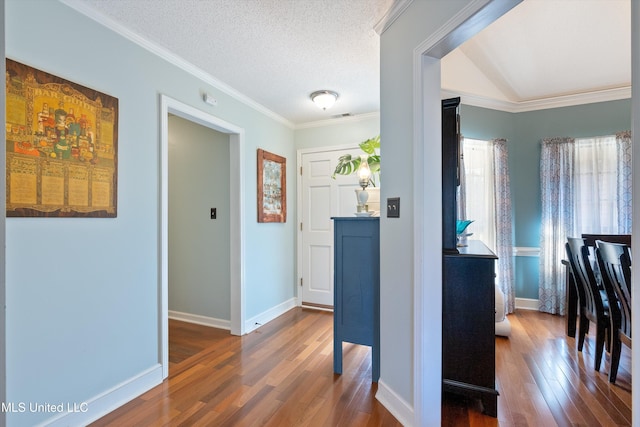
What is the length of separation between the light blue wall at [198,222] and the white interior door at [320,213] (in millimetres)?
1148

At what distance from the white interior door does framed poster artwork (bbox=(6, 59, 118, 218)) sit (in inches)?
93.5

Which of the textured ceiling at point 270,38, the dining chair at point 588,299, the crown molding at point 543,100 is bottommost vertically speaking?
the dining chair at point 588,299

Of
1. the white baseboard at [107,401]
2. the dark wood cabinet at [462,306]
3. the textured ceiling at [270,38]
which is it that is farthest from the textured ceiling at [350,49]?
the white baseboard at [107,401]

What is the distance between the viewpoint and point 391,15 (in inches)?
70.2

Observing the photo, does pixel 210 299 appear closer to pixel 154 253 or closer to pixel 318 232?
pixel 154 253

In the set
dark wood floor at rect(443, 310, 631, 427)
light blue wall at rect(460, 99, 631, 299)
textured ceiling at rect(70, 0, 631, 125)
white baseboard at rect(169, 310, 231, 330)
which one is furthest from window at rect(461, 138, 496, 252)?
white baseboard at rect(169, 310, 231, 330)

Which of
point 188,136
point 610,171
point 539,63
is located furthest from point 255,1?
point 610,171

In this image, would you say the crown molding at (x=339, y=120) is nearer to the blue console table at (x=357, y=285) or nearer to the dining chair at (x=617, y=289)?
the blue console table at (x=357, y=285)

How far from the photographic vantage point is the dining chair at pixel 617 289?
1788 millimetres

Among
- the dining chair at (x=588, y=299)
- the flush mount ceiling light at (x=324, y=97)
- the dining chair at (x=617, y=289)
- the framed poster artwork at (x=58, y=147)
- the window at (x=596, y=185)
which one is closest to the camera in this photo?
the framed poster artwork at (x=58, y=147)

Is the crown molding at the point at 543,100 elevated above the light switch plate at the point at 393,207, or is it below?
above

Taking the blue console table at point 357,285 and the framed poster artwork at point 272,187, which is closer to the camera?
the blue console table at point 357,285

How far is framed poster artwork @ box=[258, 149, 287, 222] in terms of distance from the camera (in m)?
3.29

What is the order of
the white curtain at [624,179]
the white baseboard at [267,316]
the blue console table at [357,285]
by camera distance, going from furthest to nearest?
the white curtain at [624,179]
the white baseboard at [267,316]
the blue console table at [357,285]
